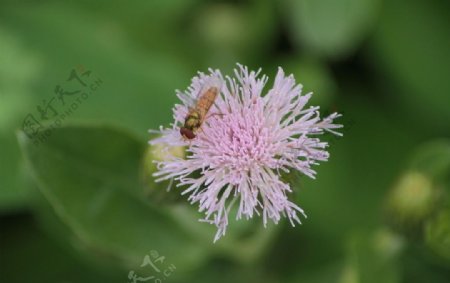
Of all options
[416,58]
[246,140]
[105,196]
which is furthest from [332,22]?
[246,140]

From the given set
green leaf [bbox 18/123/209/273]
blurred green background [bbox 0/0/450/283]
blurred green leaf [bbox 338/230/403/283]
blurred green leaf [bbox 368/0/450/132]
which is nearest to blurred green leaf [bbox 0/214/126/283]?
blurred green background [bbox 0/0/450/283]

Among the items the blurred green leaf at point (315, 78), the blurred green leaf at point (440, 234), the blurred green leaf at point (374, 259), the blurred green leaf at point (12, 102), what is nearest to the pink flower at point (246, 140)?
the blurred green leaf at point (374, 259)

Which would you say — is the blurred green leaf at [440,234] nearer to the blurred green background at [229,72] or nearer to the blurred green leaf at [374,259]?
the blurred green background at [229,72]

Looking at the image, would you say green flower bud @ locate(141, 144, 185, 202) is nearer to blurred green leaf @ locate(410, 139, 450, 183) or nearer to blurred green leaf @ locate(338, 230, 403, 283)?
blurred green leaf @ locate(338, 230, 403, 283)

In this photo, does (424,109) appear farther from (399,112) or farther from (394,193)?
(394,193)

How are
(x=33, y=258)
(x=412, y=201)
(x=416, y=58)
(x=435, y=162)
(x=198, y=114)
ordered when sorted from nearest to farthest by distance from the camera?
1. (x=198, y=114)
2. (x=412, y=201)
3. (x=435, y=162)
4. (x=33, y=258)
5. (x=416, y=58)

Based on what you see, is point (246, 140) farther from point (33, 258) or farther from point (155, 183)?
point (33, 258)
